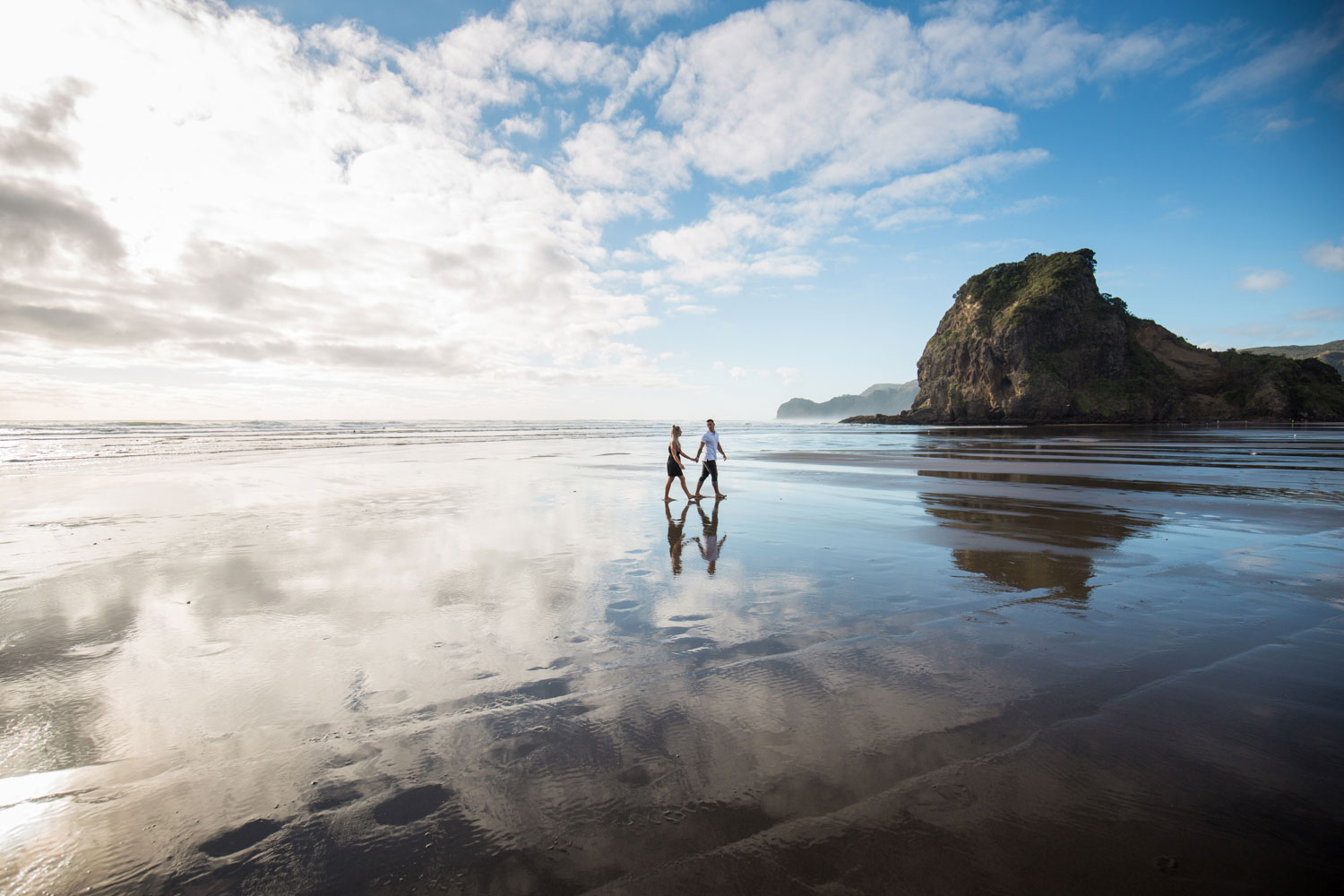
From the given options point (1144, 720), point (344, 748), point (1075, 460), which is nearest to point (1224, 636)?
point (1144, 720)

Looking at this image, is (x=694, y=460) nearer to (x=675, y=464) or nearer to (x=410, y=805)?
(x=675, y=464)

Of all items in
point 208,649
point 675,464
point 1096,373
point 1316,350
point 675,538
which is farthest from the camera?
point 1316,350

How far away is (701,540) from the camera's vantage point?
9203 mm

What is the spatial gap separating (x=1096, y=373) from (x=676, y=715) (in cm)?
10631

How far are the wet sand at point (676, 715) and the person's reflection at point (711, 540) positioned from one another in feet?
0.57

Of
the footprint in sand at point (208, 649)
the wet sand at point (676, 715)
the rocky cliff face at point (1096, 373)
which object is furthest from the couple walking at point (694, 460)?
the rocky cliff face at point (1096, 373)

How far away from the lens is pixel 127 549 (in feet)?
28.0

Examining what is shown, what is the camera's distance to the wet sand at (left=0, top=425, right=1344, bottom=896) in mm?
2424

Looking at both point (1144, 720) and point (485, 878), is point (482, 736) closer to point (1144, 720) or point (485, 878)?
point (485, 878)

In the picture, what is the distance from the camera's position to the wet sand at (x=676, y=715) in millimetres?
2424

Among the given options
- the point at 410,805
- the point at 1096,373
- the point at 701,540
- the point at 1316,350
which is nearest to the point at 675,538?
the point at 701,540

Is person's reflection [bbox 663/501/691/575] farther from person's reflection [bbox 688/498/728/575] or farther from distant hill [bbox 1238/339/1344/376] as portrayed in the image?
distant hill [bbox 1238/339/1344/376]

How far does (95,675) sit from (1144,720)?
25.1 ft

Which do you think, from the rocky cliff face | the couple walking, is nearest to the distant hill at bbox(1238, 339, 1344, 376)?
the rocky cliff face
